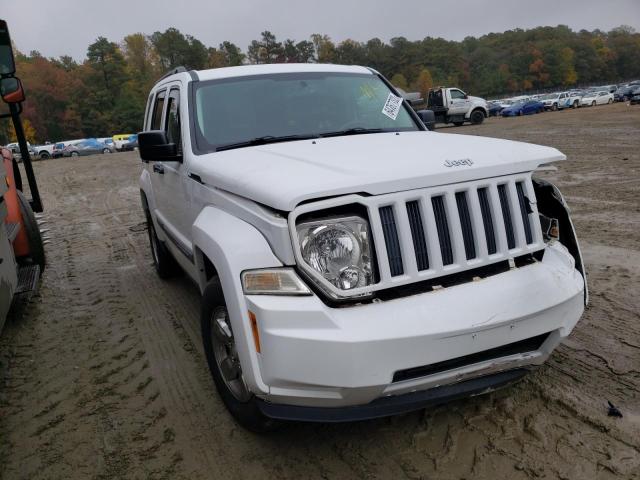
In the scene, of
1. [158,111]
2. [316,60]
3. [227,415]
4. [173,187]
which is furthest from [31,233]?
[316,60]

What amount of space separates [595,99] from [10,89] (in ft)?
160

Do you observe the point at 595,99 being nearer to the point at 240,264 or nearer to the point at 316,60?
the point at 240,264

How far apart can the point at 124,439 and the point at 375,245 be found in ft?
6.06

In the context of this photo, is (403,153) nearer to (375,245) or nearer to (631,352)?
(375,245)

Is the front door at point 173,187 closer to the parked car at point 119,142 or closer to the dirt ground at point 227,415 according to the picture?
the dirt ground at point 227,415

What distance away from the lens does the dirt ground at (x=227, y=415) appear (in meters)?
2.62

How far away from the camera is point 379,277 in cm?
241

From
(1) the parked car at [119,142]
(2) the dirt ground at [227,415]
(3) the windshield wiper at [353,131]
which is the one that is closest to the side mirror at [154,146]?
(3) the windshield wiper at [353,131]

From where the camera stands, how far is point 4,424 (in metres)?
3.30

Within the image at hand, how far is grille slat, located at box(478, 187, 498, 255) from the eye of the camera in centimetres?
265

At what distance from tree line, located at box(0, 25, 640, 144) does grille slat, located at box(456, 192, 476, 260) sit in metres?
69.8

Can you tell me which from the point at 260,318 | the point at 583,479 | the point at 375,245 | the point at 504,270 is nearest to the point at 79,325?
the point at 260,318

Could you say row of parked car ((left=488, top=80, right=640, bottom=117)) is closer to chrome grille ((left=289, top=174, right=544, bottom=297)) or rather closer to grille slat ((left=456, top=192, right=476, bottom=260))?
chrome grille ((left=289, top=174, right=544, bottom=297))

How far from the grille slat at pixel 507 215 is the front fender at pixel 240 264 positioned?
1.17 m
